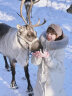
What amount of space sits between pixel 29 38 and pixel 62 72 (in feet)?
3.05

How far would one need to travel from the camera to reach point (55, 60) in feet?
10.4

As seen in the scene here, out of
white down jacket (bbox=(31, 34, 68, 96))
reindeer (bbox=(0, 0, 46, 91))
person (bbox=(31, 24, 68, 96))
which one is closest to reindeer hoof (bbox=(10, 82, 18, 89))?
reindeer (bbox=(0, 0, 46, 91))

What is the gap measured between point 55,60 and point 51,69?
24 cm

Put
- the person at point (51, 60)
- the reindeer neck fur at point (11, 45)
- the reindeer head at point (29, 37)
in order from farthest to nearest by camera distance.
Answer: the reindeer neck fur at point (11, 45)
the reindeer head at point (29, 37)
the person at point (51, 60)

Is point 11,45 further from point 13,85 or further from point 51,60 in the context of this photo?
point 51,60

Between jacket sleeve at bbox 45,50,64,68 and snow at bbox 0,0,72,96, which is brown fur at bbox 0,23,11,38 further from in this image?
jacket sleeve at bbox 45,50,64,68

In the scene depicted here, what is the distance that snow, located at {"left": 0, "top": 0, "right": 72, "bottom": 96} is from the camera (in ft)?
16.1

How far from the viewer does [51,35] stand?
3.20m

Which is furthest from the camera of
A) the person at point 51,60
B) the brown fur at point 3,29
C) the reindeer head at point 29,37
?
the brown fur at point 3,29

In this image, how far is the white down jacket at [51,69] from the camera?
314 centimetres

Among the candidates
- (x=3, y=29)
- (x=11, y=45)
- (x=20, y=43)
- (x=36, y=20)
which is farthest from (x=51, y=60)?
(x=36, y=20)

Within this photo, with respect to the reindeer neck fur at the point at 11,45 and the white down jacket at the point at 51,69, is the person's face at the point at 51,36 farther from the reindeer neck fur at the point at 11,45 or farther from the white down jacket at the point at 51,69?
the reindeer neck fur at the point at 11,45

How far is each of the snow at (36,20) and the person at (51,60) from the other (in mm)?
1228

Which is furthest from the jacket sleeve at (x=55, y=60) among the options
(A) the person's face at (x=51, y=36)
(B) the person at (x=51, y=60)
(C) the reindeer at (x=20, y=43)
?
(C) the reindeer at (x=20, y=43)
